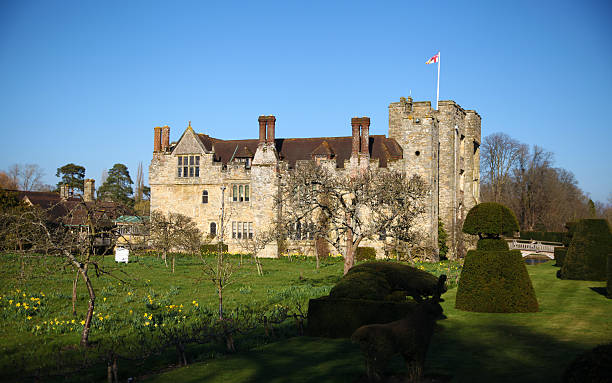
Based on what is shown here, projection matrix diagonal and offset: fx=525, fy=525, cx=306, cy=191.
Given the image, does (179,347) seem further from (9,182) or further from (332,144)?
(9,182)

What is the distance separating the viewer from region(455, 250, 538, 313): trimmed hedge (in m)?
17.9

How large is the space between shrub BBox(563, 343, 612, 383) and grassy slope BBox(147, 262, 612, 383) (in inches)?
146

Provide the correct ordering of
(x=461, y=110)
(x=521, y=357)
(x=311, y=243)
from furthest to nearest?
(x=461, y=110)
(x=311, y=243)
(x=521, y=357)

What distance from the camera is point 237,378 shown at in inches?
435

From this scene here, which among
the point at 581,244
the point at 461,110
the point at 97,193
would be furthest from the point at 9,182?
the point at 581,244

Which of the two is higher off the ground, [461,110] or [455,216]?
[461,110]

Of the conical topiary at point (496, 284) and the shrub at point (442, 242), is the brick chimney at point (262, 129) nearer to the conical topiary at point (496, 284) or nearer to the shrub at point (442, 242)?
the shrub at point (442, 242)

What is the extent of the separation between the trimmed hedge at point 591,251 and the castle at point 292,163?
1473 centimetres

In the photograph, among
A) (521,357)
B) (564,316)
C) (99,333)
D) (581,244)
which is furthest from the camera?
(581,244)

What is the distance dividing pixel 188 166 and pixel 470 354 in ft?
130

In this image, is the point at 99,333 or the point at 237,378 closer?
the point at 237,378

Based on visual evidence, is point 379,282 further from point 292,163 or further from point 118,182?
point 118,182

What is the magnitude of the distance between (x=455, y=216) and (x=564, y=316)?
1138 inches

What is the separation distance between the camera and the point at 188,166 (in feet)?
159
